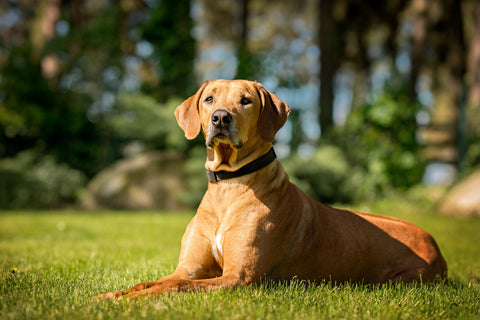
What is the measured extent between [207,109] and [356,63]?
20807mm

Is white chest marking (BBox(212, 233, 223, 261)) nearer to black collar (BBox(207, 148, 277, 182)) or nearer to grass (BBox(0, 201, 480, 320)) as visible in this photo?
grass (BBox(0, 201, 480, 320))

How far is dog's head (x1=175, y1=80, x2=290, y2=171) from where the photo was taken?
313cm

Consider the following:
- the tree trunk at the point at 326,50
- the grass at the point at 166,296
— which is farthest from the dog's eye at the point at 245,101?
the tree trunk at the point at 326,50

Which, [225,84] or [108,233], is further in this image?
[108,233]

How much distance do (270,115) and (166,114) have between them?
9613mm

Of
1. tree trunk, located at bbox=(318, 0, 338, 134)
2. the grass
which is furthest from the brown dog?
tree trunk, located at bbox=(318, 0, 338, 134)

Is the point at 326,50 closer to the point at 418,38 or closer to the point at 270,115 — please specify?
the point at 418,38

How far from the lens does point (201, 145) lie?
1230cm

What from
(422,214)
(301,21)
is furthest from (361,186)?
Result: (301,21)

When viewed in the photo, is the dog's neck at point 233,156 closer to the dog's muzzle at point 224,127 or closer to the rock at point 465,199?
the dog's muzzle at point 224,127

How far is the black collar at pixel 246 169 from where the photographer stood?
127 inches

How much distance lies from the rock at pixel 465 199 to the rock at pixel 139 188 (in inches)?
297

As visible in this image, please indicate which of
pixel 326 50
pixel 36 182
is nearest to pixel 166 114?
pixel 36 182

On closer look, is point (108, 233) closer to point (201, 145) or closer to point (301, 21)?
point (201, 145)
